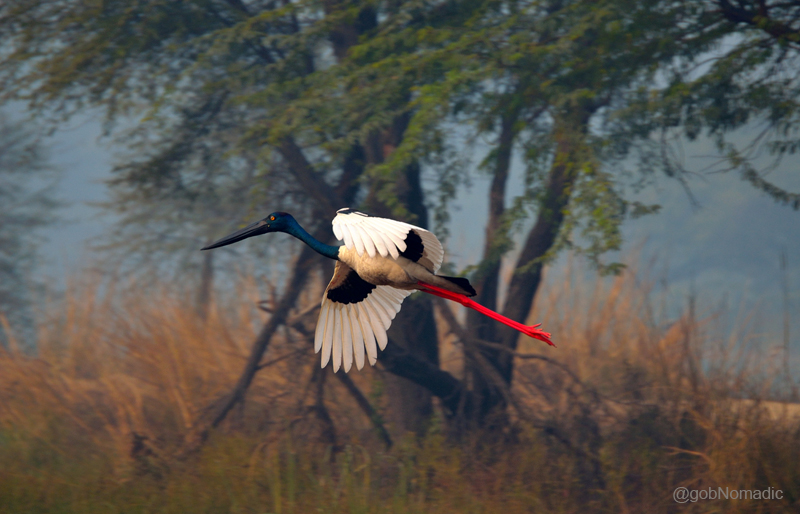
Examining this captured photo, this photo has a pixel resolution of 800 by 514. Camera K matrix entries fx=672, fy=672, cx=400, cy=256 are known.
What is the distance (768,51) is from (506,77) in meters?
2.18

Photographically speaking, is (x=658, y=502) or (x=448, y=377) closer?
(x=658, y=502)

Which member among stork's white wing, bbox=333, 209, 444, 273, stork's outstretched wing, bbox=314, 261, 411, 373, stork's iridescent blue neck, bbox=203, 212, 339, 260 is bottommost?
stork's outstretched wing, bbox=314, 261, 411, 373

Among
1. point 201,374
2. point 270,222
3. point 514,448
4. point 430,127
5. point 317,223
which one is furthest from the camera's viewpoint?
point 201,374

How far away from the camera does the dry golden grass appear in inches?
212

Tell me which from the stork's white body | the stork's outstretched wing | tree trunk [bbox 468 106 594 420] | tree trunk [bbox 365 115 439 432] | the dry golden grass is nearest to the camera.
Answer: the stork's white body

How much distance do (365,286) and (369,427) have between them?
145 inches

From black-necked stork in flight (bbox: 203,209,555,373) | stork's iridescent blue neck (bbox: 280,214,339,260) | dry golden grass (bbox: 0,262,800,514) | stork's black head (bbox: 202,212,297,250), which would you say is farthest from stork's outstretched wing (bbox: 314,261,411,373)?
dry golden grass (bbox: 0,262,800,514)

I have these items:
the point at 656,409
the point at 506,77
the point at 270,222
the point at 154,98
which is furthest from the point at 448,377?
the point at 154,98

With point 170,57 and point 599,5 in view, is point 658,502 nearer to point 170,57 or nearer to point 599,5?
point 599,5

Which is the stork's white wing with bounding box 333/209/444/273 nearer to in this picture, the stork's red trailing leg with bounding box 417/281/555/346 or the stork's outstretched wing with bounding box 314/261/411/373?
the stork's red trailing leg with bounding box 417/281/555/346

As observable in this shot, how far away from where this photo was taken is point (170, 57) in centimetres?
709

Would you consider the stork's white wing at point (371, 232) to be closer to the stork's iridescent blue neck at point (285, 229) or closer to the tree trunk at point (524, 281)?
the stork's iridescent blue neck at point (285, 229)

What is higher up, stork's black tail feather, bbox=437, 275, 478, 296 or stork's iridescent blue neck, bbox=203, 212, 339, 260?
stork's iridescent blue neck, bbox=203, 212, 339, 260

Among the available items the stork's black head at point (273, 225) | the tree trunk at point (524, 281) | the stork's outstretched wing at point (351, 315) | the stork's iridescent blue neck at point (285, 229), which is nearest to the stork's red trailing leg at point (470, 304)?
the stork's outstretched wing at point (351, 315)
